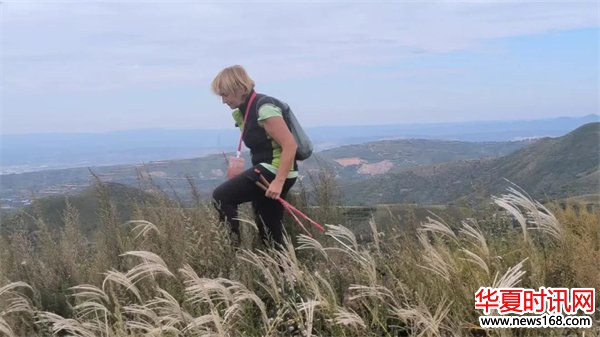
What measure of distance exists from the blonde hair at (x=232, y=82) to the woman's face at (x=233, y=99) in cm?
3

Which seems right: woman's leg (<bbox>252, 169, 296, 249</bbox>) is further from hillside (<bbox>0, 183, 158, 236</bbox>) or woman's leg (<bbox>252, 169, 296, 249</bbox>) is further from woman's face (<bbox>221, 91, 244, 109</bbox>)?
hillside (<bbox>0, 183, 158, 236</bbox>)

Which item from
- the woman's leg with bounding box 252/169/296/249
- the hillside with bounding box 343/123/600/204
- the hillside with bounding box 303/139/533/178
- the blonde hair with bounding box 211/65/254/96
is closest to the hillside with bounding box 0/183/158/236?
the woman's leg with bounding box 252/169/296/249

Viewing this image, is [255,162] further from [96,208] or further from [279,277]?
[96,208]

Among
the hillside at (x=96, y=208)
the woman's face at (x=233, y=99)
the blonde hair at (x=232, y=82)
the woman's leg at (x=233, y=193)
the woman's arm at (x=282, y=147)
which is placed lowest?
the hillside at (x=96, y=208)

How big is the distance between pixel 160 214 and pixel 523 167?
32469 mm

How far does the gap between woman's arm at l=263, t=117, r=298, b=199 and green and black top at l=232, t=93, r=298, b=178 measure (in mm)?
116

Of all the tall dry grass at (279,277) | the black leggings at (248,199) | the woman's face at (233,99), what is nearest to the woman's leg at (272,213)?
the black leggings at (248,199)

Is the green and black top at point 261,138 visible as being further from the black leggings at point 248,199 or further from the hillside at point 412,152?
the hillside at point 412,152

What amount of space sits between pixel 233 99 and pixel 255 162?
1.98 feet

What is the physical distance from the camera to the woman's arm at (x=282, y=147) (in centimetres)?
489

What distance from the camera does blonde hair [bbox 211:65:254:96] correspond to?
508 centimetres

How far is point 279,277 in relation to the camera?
3.88m

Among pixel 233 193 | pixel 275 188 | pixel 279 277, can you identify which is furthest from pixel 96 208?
pixel 279 277

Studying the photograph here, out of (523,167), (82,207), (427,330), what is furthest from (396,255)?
(523,167)
